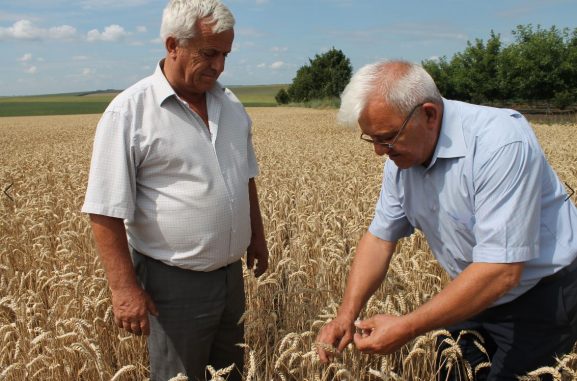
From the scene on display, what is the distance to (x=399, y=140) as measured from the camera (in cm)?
210

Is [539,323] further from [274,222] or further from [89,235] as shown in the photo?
[89,235]

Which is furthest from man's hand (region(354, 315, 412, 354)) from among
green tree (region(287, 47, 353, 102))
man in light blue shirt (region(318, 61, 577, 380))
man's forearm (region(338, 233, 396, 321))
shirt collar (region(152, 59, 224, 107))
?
green tree (region(287, 47, 353, 102))

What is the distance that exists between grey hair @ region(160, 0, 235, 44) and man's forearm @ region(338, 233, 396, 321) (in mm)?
1282

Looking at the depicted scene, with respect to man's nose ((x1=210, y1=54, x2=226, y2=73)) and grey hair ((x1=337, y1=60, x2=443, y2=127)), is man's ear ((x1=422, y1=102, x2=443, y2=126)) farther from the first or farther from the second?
man's nose ((x1=210, y1=54, x2=226, y2=73))

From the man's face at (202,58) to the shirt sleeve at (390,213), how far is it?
3.15 feet

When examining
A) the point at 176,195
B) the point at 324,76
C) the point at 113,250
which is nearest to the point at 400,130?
the point at 176,195

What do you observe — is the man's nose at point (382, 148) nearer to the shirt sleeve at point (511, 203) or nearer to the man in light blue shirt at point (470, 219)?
the man in light blue shirt at point (470, 219)

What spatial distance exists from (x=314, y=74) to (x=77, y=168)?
67292 mm

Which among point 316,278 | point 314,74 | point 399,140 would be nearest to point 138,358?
point 316,278

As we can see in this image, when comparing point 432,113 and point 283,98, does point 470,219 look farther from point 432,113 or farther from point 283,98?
point 283,98

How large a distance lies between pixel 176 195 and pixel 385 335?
1151mm

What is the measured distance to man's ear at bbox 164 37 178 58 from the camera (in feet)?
8.19

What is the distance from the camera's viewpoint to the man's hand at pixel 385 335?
80.7 inches

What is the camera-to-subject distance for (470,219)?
7.18 ft
